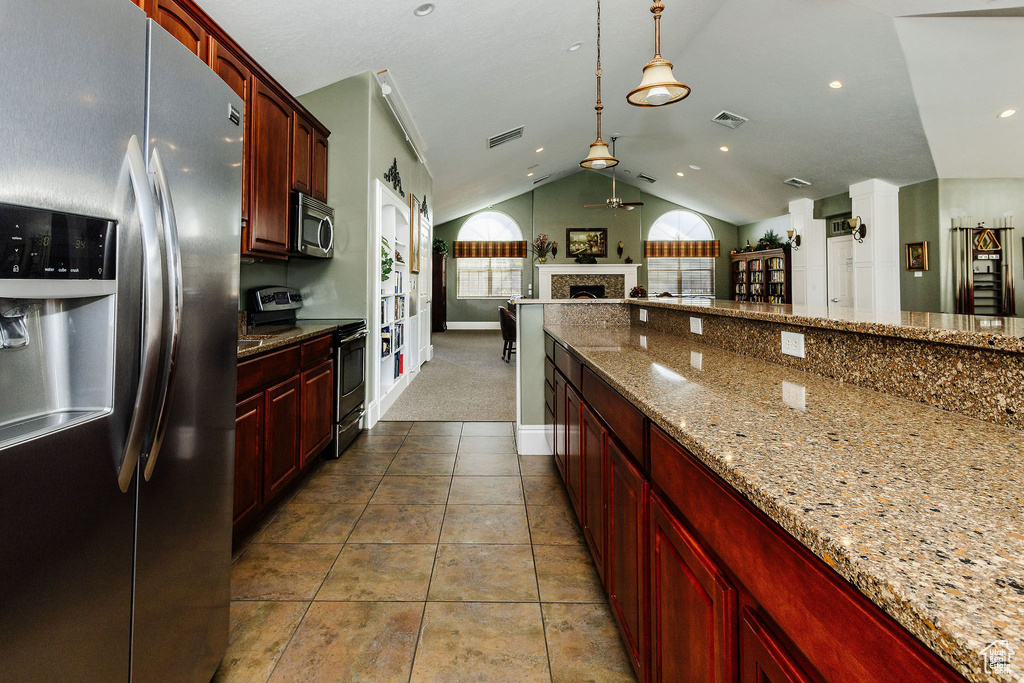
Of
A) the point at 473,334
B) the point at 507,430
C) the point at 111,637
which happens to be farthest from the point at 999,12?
the point at 473,334

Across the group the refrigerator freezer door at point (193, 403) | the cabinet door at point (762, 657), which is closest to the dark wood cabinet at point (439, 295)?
the refrigerator freezer door at point (193, 403)

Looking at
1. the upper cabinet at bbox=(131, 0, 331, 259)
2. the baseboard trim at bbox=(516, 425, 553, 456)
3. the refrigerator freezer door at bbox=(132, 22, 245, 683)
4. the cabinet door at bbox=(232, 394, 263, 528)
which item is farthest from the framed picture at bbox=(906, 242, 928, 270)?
the refrigerator freezer door at bbox=(132, 22, 245, 683)

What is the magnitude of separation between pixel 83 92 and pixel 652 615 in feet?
4.77

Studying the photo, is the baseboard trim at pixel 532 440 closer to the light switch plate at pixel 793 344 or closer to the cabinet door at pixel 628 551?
the cabinet door at pixel 628 551

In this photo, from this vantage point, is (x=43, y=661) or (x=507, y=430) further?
(x=507, y=430)

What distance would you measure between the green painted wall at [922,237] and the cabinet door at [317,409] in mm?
7611

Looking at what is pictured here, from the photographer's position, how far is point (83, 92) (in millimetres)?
817

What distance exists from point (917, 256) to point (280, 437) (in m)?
8.13

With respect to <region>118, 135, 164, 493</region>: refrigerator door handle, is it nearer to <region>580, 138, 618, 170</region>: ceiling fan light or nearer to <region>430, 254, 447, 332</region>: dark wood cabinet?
<region>580, 138, 618, 170</region>: ceiling fan light

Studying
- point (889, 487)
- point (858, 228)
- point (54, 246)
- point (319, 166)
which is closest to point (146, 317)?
point (54, 246)

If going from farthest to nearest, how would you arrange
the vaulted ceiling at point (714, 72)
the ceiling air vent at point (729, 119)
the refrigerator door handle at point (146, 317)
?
the ceiling air vent at point (729, 119) < the vaulted ceiling at point (714, 72) < the refrigerator door handle at point (146, 317)

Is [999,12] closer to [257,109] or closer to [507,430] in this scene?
[507,430]

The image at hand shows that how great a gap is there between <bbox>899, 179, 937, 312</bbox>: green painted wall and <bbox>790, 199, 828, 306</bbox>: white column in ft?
4.83

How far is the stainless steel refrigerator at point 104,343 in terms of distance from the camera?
73 cm
